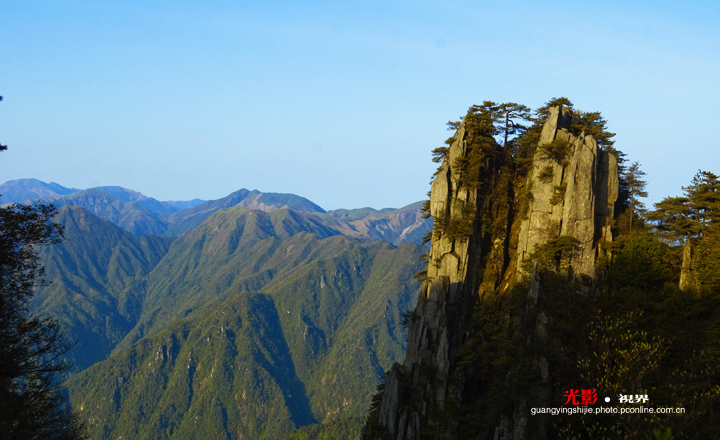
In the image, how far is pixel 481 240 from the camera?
61625 millimetres

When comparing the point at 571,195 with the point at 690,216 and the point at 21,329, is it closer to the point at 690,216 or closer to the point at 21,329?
the point at 690,216

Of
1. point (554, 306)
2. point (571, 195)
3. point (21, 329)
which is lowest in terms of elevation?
point (21, 329)

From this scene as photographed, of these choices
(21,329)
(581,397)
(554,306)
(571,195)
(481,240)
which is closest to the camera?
(21,329)

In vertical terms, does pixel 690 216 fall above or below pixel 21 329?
above

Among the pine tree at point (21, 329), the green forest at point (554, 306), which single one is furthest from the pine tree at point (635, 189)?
the pine tree at point (21, 329)

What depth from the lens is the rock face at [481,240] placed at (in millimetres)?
54438

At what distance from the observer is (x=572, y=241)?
53469 mm

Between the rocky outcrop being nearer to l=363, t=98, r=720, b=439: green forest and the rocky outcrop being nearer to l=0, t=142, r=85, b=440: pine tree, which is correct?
l=363, t=98, r=720, b=439: green forest

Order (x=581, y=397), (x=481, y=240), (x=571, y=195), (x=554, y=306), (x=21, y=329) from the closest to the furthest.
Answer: (x=21, y=329), (x=581, y=397), (x=554, y=306), (x=571, y=195), (x=481, y=240)

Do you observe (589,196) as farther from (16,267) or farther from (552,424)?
(16,267)

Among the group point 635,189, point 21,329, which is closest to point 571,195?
point 635,189

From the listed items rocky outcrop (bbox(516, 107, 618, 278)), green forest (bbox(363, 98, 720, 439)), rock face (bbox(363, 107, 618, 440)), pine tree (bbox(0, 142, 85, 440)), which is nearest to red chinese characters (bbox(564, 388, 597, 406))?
green forest (bbox(363, 98, 720, 439))

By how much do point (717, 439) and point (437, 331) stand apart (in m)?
27.0

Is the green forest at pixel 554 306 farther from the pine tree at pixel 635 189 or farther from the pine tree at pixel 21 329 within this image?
the pine tree at pixel 21 329
